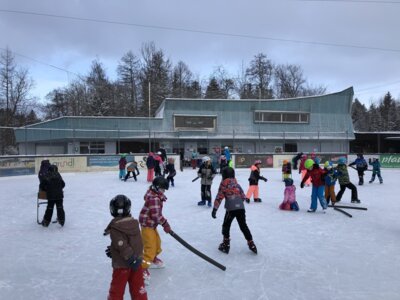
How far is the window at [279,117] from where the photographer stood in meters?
30.5

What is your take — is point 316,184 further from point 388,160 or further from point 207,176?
point 388,160

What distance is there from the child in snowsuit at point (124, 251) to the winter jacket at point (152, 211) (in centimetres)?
106

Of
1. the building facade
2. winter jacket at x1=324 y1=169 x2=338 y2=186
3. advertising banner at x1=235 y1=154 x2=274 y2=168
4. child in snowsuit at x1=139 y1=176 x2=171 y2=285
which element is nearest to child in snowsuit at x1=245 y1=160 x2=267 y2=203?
winter jacket at x1=324 y1=169 x2=338 y2=186

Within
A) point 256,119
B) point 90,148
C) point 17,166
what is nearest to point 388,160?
point 256,119

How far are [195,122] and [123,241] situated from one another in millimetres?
26392

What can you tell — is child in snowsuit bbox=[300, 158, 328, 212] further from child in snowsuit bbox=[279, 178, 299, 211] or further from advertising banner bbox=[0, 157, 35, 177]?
advertising banner bbox=[0, 157, 35, 177]

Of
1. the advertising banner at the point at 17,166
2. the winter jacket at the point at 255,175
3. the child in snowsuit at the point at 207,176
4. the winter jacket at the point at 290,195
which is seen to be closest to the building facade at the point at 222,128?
the advertising banner at the point at 17,166

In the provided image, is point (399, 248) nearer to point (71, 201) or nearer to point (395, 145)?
point (71, 201)

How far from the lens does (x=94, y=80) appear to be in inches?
1982

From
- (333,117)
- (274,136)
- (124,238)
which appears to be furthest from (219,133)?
(124,238)

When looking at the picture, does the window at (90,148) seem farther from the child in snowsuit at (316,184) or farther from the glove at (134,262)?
the glove at (134,262)

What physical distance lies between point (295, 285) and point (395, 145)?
36292 millimetres

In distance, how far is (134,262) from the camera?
9.85 feet

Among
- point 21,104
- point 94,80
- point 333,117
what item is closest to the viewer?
point 333,117
